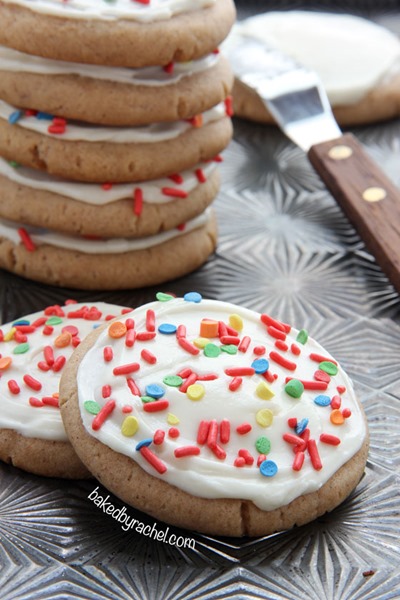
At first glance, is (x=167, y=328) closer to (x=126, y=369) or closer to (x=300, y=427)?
(x=126, y=369)

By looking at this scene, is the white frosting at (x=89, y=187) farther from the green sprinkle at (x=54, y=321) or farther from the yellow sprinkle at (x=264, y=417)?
the yellow sprinkle at (x=264, y=417)

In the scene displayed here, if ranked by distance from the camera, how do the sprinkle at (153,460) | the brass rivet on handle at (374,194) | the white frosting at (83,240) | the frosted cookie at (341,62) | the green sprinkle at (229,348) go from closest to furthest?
the sprinkle at (153,460) → the green sprinkle at (229,348) → the white frosting at (83,240) → the brass rivet on handle at (374,194) → the frosted cookie at (341,62)

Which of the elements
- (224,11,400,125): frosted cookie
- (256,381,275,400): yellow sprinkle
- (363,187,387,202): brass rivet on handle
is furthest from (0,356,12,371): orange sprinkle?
(224,11,400,125): frosted cookie

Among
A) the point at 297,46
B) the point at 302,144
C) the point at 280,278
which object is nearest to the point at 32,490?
the point at 280,278

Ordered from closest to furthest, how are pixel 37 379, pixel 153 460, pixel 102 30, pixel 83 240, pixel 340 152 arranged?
1. pixel 153 460
2. pixel 37 379
3. pixel 102 30
4. pixel 83 240
5. pixel 340 152

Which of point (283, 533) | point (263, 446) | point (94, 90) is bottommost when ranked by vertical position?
point (283, 533)

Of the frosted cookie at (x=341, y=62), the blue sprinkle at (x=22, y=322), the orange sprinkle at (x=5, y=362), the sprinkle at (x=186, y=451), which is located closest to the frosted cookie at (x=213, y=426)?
the sprinkle at (x=186, y=451)

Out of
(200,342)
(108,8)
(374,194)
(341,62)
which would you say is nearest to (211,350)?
(200,342)
